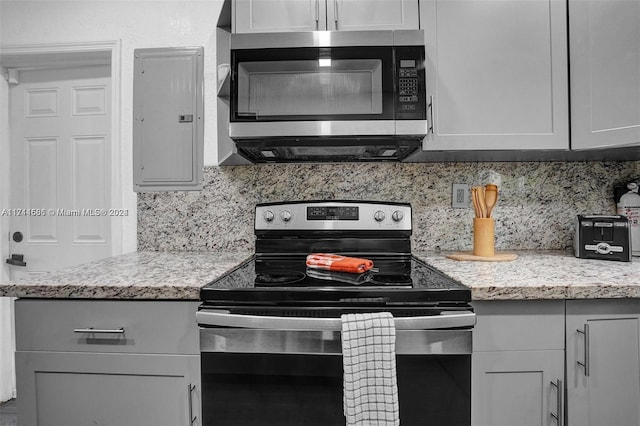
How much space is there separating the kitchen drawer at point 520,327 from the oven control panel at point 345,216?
0.59 m

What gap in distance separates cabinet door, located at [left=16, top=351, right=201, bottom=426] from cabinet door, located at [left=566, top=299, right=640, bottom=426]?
3.55 ft

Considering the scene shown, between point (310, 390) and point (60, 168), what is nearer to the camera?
point (310, 390)

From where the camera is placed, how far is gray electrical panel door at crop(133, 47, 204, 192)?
6.28 ft

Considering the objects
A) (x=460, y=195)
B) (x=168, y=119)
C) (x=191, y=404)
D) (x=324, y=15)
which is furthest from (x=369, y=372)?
(x=168, y=119)

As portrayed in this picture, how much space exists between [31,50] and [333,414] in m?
2.44

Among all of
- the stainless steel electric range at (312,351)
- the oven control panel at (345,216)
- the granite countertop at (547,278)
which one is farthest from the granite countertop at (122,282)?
the granite countertop at (547,278)

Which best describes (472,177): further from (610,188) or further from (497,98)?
(610,188)

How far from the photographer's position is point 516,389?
1079 millimetres

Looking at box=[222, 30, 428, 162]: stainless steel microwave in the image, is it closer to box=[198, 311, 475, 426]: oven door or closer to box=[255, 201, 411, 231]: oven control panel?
box=[255, 201, 411, 231]: oven control panel

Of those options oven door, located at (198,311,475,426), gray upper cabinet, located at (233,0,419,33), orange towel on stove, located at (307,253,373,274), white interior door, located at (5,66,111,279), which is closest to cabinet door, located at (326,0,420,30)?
gray upper cabinet, located at (233,0,419,33)

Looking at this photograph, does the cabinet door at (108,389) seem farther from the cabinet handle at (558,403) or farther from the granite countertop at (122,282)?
the cabinet handle at (558,403)

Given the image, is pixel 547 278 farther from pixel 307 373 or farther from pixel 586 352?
pixel 307 373

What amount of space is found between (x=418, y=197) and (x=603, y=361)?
3.17 ft

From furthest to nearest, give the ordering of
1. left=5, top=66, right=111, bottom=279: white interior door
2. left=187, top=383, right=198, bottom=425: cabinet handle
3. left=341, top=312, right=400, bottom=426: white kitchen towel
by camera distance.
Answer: left=5, top=66, right=111, bottom=279: white interior door < left=187, top=383, right=198, bottom=425: cabinet handle < left=341, top=312, right=400, bottom=426: white kitchen towel
